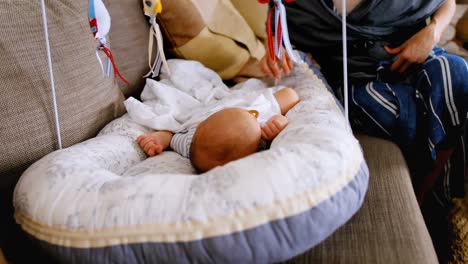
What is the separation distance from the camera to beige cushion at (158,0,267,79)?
1248mm

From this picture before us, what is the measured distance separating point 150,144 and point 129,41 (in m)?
0.41

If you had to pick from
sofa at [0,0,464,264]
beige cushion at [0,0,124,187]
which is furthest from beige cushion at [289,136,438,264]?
beige cushion at [0,0,124,187]

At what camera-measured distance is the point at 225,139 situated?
0.78 metres

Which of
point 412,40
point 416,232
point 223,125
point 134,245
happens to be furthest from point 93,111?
point 412,40

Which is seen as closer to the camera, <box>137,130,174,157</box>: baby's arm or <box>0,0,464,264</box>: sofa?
<box>0,0,464,264</box>: sofa

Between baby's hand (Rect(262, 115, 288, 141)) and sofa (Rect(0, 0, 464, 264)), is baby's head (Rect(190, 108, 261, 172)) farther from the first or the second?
sofa (Rect(0, 0, 464, 264))

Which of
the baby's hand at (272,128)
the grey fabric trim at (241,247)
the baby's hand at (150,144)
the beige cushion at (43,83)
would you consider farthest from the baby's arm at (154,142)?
the grey fabric trim at (241,247)

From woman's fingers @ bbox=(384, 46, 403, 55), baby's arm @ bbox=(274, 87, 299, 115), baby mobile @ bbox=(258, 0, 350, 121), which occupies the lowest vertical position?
baby's arm @ bbox=(274, 87, 299, 115)

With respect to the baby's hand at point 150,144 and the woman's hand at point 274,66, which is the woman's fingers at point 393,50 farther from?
the baby's hand at point 150,144

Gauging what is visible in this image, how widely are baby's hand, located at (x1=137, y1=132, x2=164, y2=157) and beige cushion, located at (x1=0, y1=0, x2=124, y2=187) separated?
0.12m

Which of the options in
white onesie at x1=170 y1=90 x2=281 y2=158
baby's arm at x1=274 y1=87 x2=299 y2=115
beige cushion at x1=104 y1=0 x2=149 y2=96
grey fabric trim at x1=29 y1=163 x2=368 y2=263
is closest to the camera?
grey fabric trim at x1=29 y1=163 x2=368 y2=263

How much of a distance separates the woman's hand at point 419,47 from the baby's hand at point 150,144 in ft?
2.26

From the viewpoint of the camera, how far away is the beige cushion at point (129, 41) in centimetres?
116

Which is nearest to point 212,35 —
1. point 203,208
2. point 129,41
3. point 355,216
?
point 129,41
